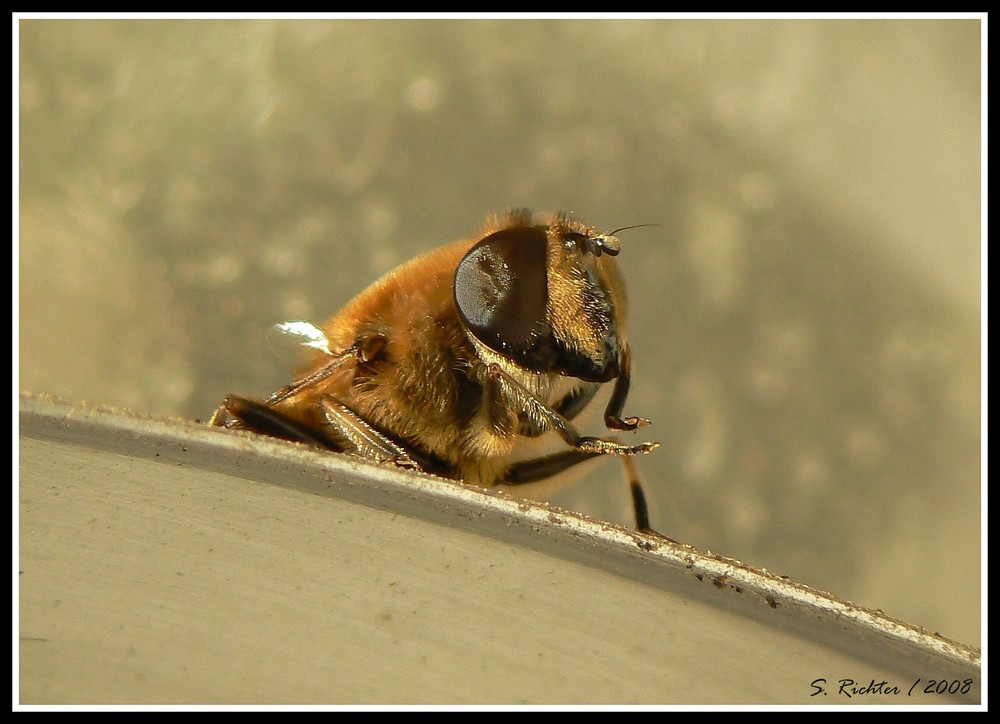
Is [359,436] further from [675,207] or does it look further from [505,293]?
[675,207]

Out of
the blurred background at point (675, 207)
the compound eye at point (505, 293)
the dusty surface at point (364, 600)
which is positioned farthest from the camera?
the blurred background at point (675, 207)

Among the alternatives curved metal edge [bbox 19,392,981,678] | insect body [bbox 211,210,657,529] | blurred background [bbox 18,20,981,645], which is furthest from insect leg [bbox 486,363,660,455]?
blurred background [bbox 18,20,981,645]

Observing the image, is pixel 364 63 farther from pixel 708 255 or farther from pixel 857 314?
pixel 857 314

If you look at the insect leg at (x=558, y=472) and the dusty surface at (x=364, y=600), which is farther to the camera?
the insect leg at (x=558, y=472)

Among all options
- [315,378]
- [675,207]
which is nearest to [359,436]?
[315,378]

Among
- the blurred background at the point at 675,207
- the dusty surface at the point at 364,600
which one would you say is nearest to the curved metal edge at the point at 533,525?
the dusty surface at the point at 364,600

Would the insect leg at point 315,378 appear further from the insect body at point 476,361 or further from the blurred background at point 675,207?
the blurred background at point 675,207

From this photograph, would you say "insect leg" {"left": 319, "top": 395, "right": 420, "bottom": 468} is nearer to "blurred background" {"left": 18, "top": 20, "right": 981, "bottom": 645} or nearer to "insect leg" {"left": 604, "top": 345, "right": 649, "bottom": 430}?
"insect leg" {"left": 604, "top": 345, "right": 649, "bottom": 430}
